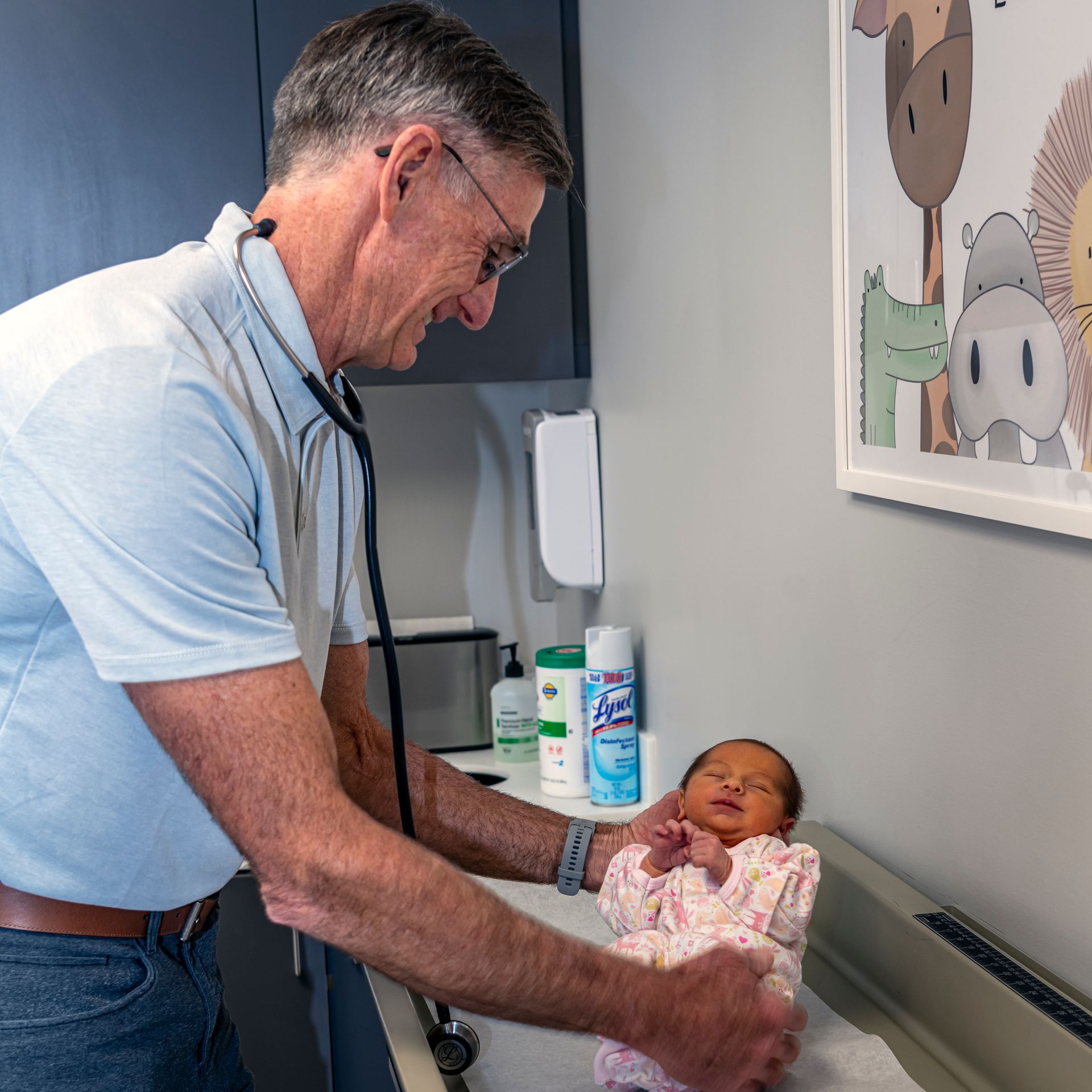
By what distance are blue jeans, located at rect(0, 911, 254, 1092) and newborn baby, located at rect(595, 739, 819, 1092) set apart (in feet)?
1.23

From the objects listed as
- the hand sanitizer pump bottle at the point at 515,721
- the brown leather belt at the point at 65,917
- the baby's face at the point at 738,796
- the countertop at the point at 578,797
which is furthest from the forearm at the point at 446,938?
the hand sanitizer pump bottle at the point at 515,721

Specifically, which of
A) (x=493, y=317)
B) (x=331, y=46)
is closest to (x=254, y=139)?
(x=493, y=317)

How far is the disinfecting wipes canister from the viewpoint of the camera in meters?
1.96

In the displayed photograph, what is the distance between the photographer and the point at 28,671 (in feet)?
2.78

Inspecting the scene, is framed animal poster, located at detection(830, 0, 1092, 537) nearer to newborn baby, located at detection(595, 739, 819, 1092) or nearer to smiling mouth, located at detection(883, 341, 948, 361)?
smiling mouth, located at detection(883, 341, 948, 361)

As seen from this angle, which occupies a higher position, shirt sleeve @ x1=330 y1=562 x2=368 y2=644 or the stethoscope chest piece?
shirt sleeve @ x1=330 y1=562 x2=368 y2=644

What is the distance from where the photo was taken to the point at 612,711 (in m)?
1.86

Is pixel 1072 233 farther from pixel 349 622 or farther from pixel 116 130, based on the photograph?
pixel 116 130

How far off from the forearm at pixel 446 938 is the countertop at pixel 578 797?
0.90m

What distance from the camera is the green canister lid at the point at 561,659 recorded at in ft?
6.45

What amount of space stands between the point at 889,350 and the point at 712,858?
1.70 ft

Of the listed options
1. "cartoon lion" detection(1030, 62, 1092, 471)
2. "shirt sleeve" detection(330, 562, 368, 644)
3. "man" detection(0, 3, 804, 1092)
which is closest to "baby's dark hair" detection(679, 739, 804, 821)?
"man" detection(0, 3, 804, 1092)

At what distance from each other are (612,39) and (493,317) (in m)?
0.52

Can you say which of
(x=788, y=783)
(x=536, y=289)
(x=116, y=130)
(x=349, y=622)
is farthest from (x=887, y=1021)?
(x=116, y=130)
